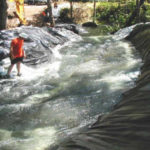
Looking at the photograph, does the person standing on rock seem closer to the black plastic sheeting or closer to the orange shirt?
the orange shirt

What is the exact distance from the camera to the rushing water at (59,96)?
15.9 ft

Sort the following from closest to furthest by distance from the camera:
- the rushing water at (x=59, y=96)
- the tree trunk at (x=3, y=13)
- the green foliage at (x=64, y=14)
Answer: the rushing water at (x=59, y=96) → the tree trunk at (x=3, y=13) → the green foliage at (x=64, y=14)

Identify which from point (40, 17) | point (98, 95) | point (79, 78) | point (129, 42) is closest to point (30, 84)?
point (79, 78)

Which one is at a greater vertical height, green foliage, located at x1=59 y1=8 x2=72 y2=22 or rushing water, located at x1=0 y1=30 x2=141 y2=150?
green foliage, located at x1=59 y1=8 x2=72 y2=22

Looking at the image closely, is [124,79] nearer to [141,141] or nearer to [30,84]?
[30,84]

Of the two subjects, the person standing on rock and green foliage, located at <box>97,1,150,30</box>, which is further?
green foliage, located at <box>97,1,150,30</box>

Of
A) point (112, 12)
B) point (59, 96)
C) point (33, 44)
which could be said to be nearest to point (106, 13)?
point (112, 12)

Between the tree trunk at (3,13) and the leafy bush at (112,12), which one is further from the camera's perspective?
the leafy bush at (112,12)

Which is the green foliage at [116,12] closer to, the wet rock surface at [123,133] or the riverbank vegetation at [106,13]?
→ the riverbank vegetation at [106,13]

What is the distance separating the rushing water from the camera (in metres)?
4.86

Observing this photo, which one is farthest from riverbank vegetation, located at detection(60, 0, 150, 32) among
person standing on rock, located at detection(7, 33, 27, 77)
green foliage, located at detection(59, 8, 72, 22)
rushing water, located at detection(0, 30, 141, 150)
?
person standing on rock, located at detection(7, 33, 27, 77)

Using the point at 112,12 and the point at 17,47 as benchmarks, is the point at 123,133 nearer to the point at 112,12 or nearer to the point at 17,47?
the point at 17,47

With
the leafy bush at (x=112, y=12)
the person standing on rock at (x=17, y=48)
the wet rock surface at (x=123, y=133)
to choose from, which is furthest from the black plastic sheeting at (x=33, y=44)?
the leafy bush at (x=112, y=12)

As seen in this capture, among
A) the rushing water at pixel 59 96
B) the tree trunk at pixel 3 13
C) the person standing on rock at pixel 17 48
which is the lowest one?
the rushing water at pixel 59 96
